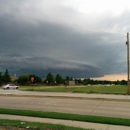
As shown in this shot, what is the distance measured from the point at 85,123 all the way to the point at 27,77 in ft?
343

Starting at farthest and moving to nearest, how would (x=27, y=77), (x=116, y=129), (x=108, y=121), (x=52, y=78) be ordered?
1. (x=52, y=78)
2. (x=27, y=77)
3. (x=108, y=121)
4. (x=116, y=129)

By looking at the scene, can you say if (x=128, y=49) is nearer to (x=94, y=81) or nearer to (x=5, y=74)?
(x=5, y=74)

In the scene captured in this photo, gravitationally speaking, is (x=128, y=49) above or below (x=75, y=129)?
above

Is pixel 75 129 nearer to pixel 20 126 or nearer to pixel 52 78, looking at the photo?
pixel 20 126

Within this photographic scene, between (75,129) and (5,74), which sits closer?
(75,129)

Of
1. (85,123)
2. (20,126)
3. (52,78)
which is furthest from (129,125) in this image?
(52,78)

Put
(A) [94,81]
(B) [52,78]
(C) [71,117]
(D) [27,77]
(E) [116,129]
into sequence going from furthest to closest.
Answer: (A) [94,81], (B) [52,78], (D) [27,77], (C) [71,117], (E) [116,129]

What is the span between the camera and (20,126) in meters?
7.39

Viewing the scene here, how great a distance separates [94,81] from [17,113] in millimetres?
178802

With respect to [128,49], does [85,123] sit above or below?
below

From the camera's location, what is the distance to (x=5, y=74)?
3804 inches

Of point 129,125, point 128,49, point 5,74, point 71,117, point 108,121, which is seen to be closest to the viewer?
point 129,125

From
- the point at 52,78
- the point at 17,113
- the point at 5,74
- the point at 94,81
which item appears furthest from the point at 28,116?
the point at 94,81

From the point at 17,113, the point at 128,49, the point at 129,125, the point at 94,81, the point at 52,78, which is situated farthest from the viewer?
the point at 94,81
